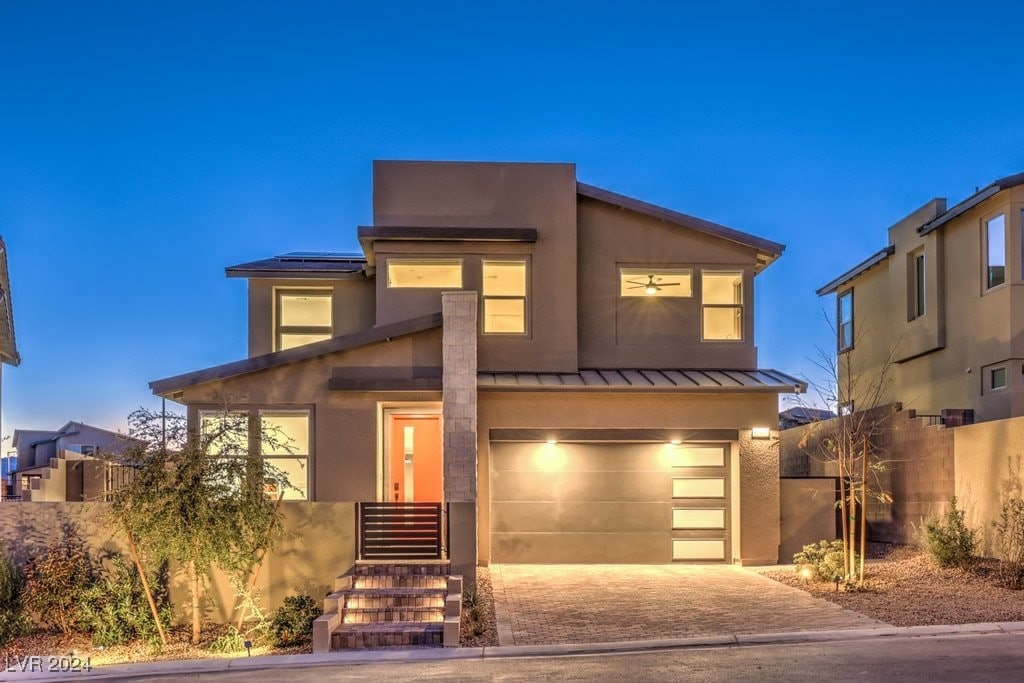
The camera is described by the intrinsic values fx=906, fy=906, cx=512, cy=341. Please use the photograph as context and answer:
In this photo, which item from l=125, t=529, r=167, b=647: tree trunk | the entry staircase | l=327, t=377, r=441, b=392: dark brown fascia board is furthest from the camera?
l=327, t=377, r=441, b=392: dark brown fascia board

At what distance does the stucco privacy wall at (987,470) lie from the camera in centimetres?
1455

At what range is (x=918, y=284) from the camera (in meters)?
22.3

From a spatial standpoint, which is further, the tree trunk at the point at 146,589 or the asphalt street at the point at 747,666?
the tree trunk at the point at 146,589

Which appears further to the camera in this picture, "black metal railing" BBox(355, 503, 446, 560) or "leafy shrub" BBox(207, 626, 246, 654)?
"black metal railing" BBox(355, 503, 446, 560)

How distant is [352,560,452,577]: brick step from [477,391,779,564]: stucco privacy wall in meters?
3.99

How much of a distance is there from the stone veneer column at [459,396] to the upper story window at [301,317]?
5.34m

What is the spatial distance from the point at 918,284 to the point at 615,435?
10054mm

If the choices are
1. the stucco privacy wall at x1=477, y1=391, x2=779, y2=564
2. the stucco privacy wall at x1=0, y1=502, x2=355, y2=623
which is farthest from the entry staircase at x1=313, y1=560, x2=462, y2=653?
the stucco privacy wall at x1=477, y1=391, x2=779, y2=564

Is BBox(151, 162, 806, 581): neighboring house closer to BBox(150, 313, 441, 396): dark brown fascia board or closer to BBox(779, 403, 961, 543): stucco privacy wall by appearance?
BBox(150, 313, 441, 396): dark brown fascia board

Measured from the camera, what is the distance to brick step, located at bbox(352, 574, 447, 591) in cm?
1256

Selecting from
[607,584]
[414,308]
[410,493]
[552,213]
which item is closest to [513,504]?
[410,493]

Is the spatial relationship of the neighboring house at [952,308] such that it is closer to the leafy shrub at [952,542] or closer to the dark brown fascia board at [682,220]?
the leafy shrub at [952,542]

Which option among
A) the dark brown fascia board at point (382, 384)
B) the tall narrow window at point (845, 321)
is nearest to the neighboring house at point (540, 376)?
the dark brown fascia board at point (382, 384)

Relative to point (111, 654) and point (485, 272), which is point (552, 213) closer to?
point (485, 272)
